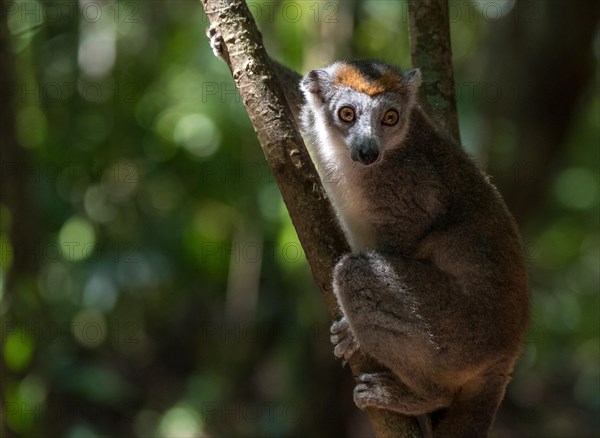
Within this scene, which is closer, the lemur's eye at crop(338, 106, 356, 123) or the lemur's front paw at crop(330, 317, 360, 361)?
the lemur's front paw at crop(330, 317, 360, 361)

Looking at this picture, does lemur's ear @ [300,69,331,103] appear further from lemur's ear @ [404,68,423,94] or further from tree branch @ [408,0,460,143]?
tree branch @ [408,0,460,143]

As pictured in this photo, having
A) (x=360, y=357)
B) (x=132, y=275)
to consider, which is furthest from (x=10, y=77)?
(x=360, y=357)

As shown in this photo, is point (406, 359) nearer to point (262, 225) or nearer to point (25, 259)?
point (25, 259)

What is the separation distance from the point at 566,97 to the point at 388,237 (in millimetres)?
6017

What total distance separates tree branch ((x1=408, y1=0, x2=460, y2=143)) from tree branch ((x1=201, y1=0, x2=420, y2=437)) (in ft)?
5.71

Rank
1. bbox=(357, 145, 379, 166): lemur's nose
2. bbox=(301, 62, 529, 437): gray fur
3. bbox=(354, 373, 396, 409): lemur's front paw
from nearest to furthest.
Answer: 1. bbox=(354, 373, 396, 409): lemur's front paw
2. bbox=(301, 62, 529, 437): gray fur
3. bbox=(357, 145, 379, 166): lemur's nose

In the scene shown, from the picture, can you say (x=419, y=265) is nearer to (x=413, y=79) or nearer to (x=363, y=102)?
(x=363, y=102)

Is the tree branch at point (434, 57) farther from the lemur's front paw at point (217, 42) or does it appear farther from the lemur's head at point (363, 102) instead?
the lemur's front paw at point (217, 42)


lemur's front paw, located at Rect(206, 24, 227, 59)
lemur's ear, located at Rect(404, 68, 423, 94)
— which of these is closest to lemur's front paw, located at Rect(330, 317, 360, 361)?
lemur's ear, located at Rect(404, 68, 423, 94)

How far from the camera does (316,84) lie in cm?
554

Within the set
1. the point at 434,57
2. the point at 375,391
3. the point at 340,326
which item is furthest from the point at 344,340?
the point at 434,57

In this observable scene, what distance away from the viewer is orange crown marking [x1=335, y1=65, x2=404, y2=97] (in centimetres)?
532

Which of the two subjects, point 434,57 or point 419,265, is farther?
point 434,57

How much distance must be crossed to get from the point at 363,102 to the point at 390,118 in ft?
0.68
